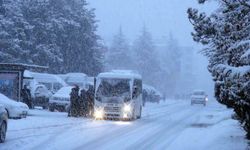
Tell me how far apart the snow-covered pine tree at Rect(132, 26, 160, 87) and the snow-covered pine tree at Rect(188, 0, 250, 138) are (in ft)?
272

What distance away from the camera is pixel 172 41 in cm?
12156

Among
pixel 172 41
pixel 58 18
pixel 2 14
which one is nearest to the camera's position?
pixel 2 14

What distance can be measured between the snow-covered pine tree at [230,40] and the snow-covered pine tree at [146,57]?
272ft

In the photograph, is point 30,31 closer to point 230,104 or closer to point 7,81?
point 7,81

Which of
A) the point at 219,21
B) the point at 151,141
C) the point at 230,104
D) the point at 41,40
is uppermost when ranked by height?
the point at 41,40

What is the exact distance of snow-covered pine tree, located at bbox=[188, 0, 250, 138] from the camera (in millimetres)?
12219

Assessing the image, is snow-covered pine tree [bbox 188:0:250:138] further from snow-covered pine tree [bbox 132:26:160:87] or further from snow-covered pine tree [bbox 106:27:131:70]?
snow-covered pine tree [bbox 132:26:160:87]

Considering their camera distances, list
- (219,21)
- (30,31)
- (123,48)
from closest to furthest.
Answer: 1. (219,21)
2. (30,31)
3. (123,48)

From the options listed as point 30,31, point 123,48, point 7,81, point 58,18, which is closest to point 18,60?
point 30,31

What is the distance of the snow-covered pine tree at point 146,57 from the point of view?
10000 centimetres

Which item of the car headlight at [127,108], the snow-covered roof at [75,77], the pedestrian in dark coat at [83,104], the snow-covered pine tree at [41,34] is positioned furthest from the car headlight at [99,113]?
the snow-covered pine tree at [41,34]

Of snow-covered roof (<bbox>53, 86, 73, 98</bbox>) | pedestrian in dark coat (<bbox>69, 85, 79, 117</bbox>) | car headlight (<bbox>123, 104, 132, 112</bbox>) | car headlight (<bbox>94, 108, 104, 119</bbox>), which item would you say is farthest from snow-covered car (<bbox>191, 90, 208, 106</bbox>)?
car headlight (<bbox>94, 108, 104, 119</bbox>)

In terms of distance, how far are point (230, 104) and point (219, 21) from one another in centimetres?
384

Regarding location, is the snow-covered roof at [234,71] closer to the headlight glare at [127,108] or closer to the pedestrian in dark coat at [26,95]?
the headlight glare at [127,108]
